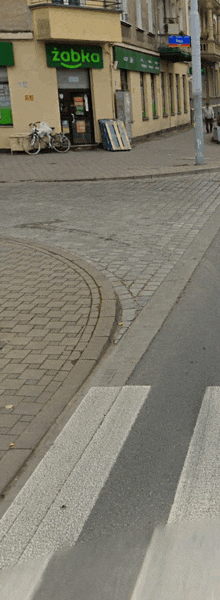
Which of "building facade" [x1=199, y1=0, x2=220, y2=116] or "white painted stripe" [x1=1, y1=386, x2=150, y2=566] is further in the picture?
"building facade" [x1=199, y1=0, x2=220, y2=116]

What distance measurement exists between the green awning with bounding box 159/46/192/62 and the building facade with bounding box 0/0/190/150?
4.68 meters

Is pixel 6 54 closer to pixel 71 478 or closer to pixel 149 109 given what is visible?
pixel 149 109

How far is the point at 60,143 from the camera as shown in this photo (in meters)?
26.1

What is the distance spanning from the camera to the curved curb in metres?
4.27

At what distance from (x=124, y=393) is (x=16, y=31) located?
2253 cm

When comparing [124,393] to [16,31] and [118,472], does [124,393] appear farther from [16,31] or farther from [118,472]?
[16,31]

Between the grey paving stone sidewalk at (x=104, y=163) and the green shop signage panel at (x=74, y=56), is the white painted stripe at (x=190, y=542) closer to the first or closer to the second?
the grey paving stone sidewalk at (x=104, y=163)

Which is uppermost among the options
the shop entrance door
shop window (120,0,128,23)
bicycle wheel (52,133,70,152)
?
shop window (120,0,128,23)

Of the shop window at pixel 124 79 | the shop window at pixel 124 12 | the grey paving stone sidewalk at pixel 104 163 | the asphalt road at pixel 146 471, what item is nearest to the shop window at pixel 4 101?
the grey paving stone sidewalk at pixel 104 163

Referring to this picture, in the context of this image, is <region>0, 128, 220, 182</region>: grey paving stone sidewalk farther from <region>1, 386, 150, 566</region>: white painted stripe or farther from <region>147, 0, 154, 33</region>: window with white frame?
<region>1, 386, 150, 566</region>: white painted stripe

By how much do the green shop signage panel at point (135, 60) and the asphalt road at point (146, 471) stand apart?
24419 mm

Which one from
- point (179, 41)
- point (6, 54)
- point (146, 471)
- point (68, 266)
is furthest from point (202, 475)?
point (179, 41)

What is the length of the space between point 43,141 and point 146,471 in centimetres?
2285

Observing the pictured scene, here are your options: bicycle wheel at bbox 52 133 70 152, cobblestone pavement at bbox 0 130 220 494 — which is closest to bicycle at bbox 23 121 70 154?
bicycle wheel at bbox 52 133 70 152
